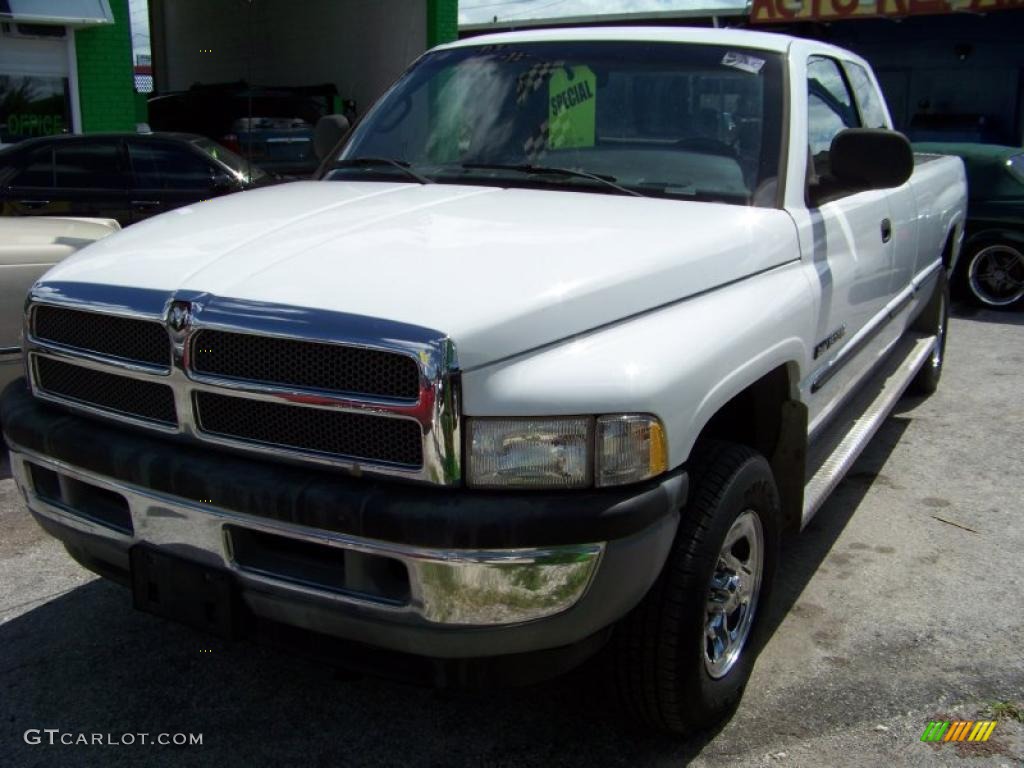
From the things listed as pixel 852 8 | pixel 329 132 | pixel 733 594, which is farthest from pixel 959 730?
pixel 852 8

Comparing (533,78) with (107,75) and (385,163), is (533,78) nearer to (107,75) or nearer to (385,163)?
(385,163)

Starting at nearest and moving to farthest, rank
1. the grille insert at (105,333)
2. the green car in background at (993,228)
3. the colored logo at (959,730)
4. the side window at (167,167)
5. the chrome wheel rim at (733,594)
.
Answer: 1. the grille insert at (105,333)
2. the chrome wheel rim at (733,594)
3. the colored logo at (959,730)
4. the side window at (167,167)
5. the green car in background at (993,228)

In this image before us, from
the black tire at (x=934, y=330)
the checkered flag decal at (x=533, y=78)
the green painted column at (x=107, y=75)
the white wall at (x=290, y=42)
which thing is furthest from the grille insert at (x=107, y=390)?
the white wall at (x=290, y=42)

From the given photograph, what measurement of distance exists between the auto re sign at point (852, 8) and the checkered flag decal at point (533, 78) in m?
16.4

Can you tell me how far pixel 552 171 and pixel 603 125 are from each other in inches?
11.6

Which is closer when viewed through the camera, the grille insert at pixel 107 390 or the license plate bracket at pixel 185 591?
the license plate bracket at pixel 185 591

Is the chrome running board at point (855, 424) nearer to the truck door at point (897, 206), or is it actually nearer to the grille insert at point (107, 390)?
the truck door at point (897, 206)

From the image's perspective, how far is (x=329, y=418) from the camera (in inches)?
93.3

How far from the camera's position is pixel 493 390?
2.29 m

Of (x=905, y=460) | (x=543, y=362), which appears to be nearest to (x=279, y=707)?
(x=543, y=362)

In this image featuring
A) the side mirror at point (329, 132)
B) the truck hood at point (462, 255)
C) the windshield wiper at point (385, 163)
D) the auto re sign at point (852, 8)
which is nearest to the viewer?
the truck hood at point (462, 255)

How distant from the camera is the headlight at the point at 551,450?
90.3 inches

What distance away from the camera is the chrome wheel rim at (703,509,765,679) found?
115 inches

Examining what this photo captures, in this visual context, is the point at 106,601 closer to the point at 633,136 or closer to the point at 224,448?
the point at 224,448
